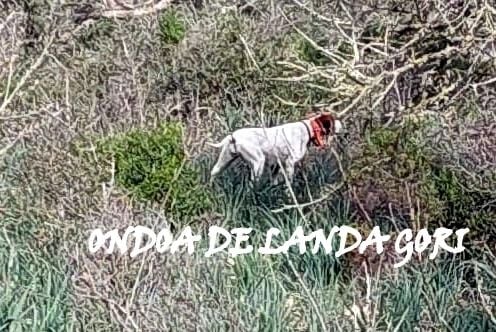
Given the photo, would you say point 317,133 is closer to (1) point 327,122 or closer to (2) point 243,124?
(1) point 327,122

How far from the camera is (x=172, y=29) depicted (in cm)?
210

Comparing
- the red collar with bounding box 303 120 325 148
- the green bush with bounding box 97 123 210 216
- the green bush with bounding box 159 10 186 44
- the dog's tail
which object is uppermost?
the green bush with bounding box 159 10 186 44

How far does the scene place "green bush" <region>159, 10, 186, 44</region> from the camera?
6.88ft

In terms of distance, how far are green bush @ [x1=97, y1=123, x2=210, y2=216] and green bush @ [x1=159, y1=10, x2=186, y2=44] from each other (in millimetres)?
191

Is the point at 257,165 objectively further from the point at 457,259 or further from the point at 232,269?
the point at 457,259

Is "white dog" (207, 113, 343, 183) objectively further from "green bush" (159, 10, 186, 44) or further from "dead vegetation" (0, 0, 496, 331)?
"green bush" (159, 10, 186, 44)

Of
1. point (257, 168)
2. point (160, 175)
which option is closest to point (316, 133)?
point (257, 168)

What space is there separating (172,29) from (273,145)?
0.29 m

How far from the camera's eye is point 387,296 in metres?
2.01

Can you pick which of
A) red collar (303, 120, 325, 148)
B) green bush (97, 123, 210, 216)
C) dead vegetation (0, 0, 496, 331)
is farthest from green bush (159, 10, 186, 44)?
red collar (303, 120, 325, 148)

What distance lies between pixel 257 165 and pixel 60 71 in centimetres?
41

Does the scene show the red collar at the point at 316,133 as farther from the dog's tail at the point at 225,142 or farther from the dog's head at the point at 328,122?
the dog's tail at the point at 225,142

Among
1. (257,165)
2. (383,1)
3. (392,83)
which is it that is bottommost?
(257,165)

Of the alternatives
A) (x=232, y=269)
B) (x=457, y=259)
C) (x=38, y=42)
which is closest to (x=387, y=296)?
(x=457, y=259)
